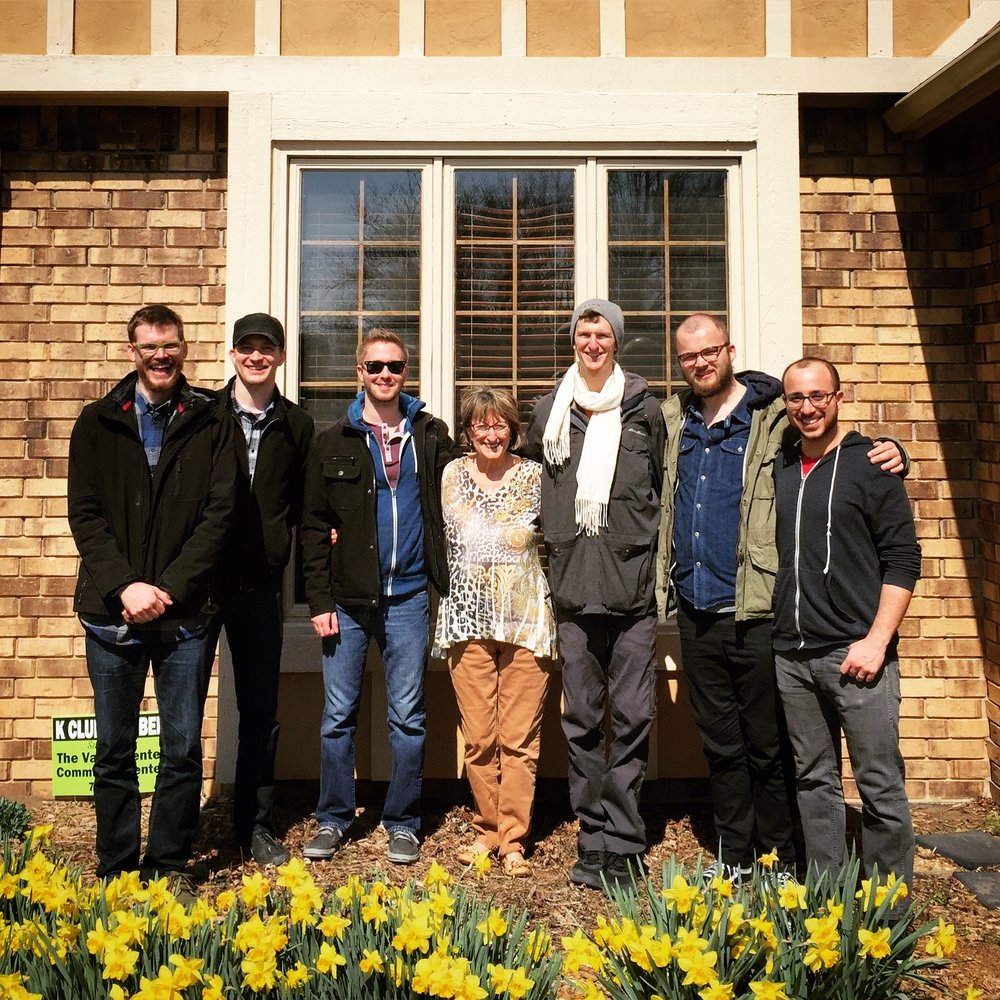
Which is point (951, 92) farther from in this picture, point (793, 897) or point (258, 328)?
point (793, 897)

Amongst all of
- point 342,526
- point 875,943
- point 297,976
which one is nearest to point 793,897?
point 875,943

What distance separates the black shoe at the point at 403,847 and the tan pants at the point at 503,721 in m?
0.29

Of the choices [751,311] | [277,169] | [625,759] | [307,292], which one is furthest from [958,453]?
[277,169]

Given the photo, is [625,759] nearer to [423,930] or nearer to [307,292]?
[423,930]

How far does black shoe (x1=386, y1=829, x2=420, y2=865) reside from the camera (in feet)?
12.6

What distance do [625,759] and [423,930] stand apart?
5.22 ft

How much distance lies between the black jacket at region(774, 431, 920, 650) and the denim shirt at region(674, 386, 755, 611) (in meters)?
0.29

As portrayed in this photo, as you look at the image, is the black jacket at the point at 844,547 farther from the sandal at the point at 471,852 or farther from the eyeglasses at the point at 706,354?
the sandal at the point at 471,852

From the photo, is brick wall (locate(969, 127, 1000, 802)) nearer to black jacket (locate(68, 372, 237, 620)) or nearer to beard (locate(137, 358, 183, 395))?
black jacket (locate(68, 372, 237, 620))

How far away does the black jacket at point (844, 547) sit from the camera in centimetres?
308

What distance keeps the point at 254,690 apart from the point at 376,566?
71 centimetres

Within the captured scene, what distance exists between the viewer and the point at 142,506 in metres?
3.40

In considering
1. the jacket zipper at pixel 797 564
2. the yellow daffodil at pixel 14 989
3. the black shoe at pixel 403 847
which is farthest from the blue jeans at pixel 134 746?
the jacket zipper at pixel 797 564

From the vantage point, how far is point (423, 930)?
2209 mm
